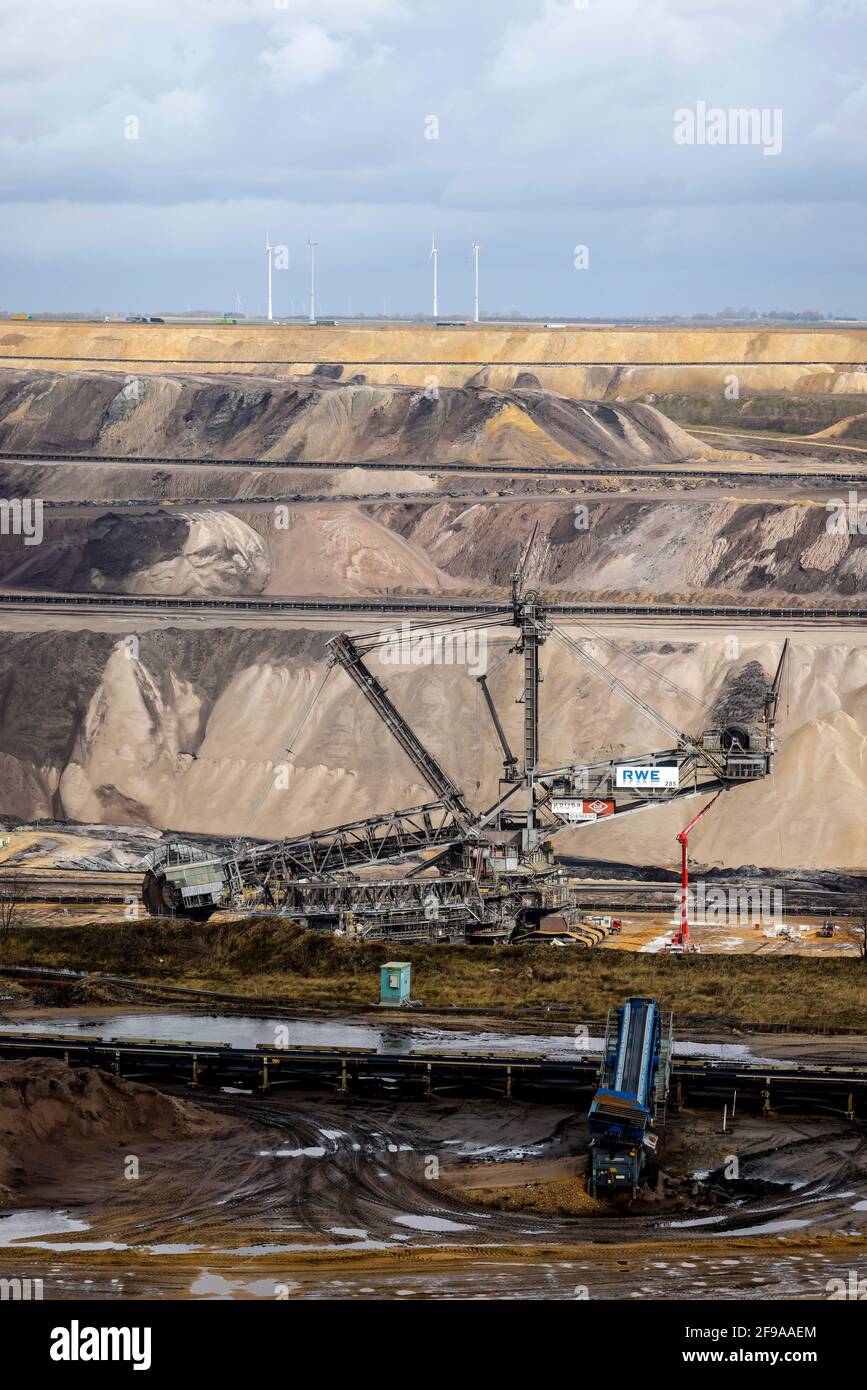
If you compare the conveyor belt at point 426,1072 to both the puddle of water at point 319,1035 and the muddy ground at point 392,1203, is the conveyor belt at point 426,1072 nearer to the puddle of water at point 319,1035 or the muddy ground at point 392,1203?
the muddy ground at point 392,1203

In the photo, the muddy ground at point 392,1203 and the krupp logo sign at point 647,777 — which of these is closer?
the muddy ground at point 392,1203

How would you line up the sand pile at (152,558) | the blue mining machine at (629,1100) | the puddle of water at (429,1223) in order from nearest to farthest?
the puddle of water at (429,1223), the blue mining machine at (629,1100), the sand pile at (152,558)

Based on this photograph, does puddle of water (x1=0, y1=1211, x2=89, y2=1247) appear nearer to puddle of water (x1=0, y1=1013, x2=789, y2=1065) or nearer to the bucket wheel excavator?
puddle of water (x1=0, y1=1013, x2=789, y2=1065)

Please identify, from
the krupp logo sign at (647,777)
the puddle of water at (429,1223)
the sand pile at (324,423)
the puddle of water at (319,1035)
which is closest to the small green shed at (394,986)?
the puddle of water at (319,1035)

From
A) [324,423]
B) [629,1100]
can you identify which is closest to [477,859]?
[629,1100]

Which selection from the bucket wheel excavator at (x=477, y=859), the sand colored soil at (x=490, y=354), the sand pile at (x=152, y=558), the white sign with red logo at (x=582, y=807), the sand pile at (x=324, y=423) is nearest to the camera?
the bucket wheel excavator at (x=477, y=859)

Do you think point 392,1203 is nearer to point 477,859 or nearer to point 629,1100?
point 629,1100
